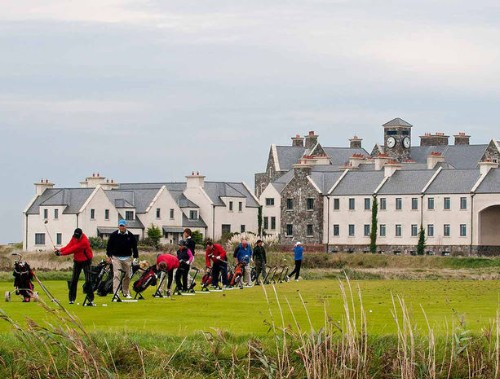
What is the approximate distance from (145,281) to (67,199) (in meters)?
78.0

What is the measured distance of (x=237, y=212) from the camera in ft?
404

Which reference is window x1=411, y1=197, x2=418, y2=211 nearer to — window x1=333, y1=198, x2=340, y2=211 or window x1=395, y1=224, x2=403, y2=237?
window x1=395, y1=224, x2=403, y2=237

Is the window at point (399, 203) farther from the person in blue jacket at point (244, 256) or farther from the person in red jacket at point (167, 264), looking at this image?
the person in red jacket at point (167, 264)

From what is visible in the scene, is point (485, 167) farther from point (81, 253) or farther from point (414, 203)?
point (81, 253)

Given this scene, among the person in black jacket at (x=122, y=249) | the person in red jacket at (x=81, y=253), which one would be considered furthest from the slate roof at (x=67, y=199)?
the person in red jacket at (x=81, y=253)

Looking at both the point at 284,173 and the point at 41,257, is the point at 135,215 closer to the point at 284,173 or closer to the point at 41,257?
the point at 284,173

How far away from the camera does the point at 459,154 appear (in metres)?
128

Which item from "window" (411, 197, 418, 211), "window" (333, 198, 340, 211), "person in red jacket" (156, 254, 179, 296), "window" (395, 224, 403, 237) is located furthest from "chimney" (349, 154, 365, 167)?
"person in red jacket" (156, 254, 179, 296)

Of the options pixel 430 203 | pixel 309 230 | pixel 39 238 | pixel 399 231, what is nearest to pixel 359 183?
pixel 399 231

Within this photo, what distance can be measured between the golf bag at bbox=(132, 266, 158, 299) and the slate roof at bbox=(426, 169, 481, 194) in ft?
224

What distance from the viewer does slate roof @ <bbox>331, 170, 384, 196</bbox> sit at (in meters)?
112

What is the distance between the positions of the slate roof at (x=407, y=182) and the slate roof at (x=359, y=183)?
1.08 metres

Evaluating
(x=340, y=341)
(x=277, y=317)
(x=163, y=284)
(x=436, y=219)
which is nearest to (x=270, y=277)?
(x=163, y=284)

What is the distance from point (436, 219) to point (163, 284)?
67619 mm
